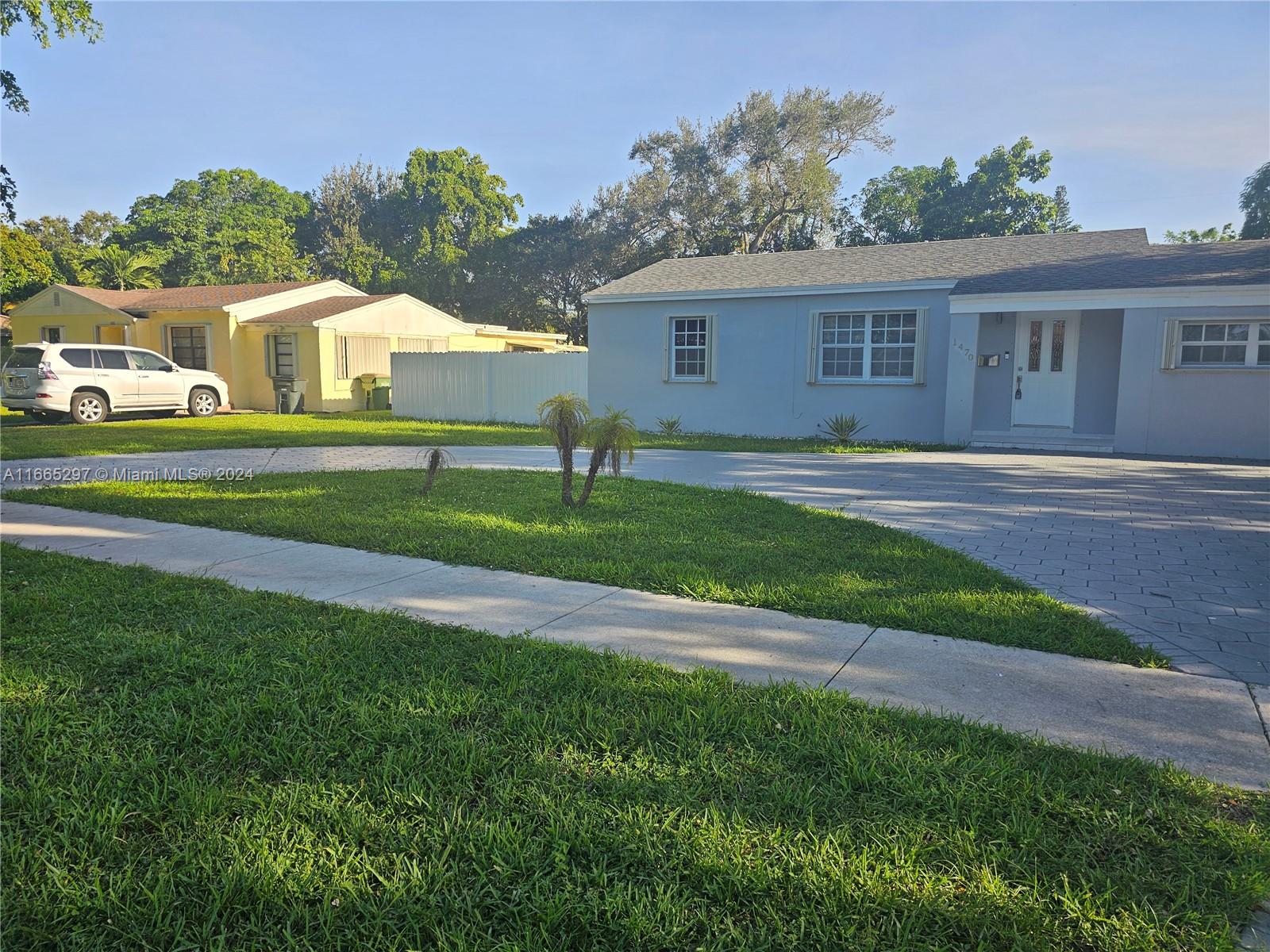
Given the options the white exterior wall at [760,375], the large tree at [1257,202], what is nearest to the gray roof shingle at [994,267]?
the white exterior wall at [760,375]

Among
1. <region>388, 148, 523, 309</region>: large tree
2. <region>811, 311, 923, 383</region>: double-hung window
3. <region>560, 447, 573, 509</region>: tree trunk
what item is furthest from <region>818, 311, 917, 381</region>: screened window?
<region>388, 148, 523, 309</region>: large tree

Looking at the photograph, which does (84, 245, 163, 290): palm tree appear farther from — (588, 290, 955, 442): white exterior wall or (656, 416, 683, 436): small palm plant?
(656, 416, 683, 436): small palm plant

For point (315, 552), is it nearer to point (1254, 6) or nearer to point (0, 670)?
point (0, 670)

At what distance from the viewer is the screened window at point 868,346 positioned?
50.6 ft

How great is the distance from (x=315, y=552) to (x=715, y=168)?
3229cm

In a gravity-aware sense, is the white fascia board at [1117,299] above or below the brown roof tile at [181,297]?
below

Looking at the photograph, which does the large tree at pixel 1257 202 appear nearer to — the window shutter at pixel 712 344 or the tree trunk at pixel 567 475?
the window shutter at pixel 712 344

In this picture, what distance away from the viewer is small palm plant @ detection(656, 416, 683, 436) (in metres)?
17.3

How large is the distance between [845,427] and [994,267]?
4156mm

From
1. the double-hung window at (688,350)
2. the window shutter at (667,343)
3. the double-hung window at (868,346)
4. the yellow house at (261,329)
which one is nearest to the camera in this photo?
the double-hung window at (868,346)

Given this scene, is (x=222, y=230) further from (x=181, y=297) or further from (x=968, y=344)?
(x=968, y=344)

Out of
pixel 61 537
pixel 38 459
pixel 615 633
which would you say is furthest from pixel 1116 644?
pixel 38 459

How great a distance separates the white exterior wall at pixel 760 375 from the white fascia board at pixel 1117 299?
0.44 meters

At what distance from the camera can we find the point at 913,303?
15.2 metres
